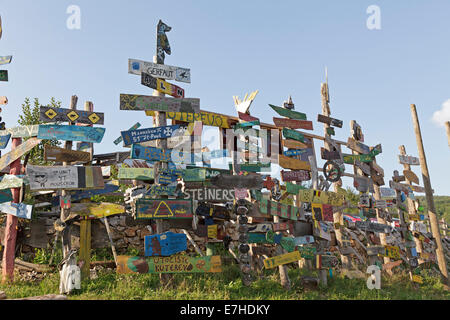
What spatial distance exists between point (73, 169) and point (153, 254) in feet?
8.47

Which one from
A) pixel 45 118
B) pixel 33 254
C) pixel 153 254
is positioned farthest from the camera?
pixel 33 254

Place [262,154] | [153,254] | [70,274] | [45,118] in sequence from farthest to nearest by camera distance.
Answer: [262,154], [45,118], [153,254], [70,274]

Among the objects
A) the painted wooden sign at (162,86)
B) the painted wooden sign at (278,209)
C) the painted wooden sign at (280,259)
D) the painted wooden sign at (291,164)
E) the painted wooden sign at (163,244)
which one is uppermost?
the painted wooden sign at (162,86)

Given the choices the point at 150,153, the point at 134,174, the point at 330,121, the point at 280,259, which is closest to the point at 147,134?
the point at 150,153

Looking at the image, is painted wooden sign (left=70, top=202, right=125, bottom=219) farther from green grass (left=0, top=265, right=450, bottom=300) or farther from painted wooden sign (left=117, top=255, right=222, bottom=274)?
green grass (left=0, top=265, right=450, bottom=300)

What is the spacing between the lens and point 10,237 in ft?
25.7

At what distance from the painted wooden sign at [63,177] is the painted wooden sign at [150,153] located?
1104 mm

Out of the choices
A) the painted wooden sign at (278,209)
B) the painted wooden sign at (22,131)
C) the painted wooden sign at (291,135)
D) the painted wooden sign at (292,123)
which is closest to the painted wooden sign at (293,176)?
the painted wooden sign at (278,209)

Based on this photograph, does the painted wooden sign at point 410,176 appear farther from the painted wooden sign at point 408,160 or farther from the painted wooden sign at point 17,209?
the painted wooden sign at point 17,209

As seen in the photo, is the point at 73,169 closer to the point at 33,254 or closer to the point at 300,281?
the point at 33,254

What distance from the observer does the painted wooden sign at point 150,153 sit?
23.7 ft

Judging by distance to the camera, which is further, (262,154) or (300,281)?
(262,154)

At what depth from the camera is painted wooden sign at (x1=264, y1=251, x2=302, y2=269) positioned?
24.7 ft
